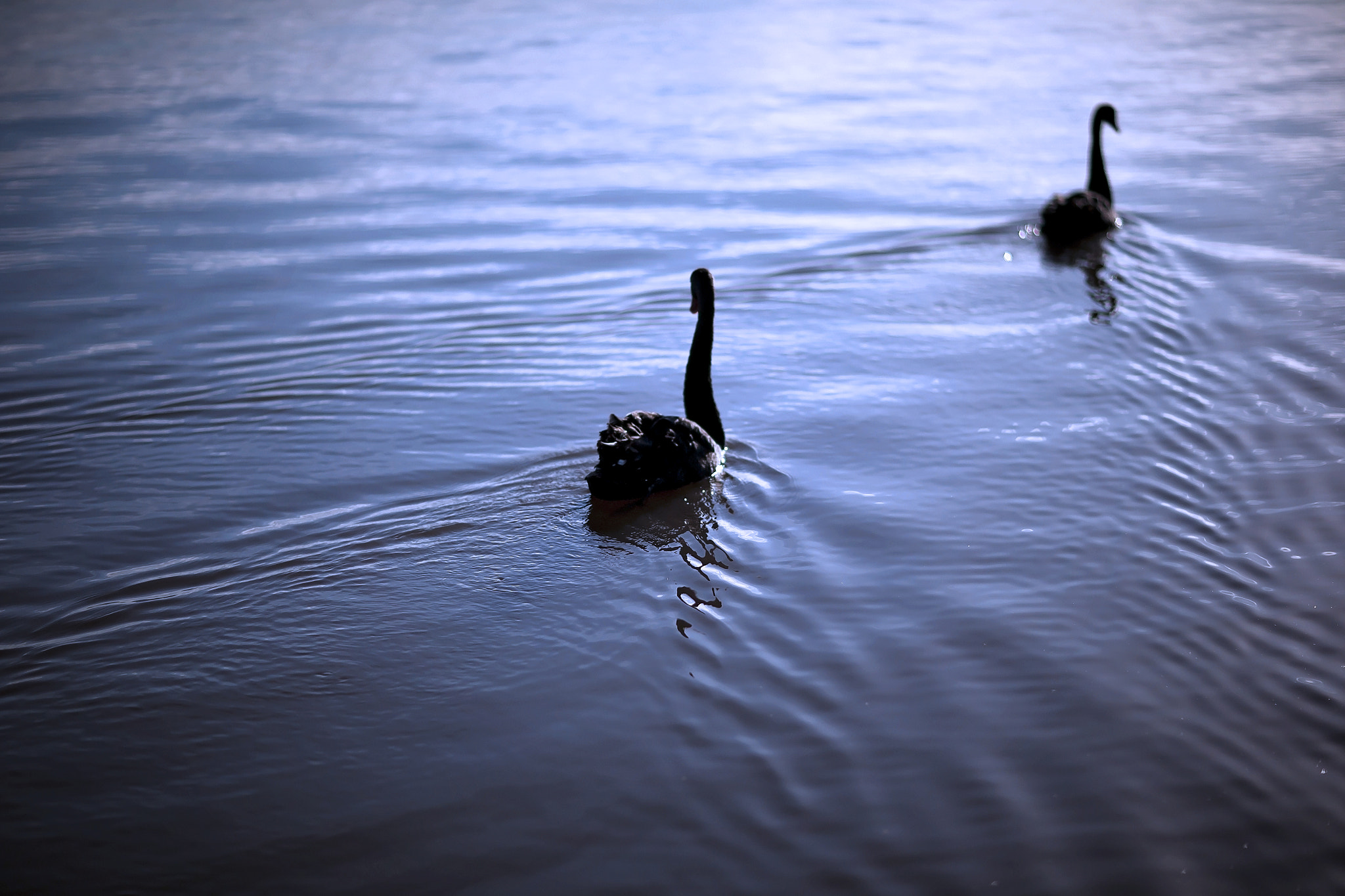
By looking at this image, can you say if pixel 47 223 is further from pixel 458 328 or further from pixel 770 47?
pixel 770 47

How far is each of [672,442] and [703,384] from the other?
948 millimetres

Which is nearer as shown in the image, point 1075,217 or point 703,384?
point 703,384

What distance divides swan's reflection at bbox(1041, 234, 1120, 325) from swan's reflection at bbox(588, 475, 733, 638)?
5.22m

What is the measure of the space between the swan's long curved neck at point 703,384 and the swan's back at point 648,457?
0.31m

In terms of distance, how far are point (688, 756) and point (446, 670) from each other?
1.39 m

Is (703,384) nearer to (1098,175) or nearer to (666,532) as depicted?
(666,532)

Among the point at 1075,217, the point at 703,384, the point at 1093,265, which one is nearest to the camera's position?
the point at 703,384

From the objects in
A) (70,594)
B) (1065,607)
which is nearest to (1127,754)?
(1065,607)

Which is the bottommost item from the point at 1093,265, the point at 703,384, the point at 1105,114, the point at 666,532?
the point at 666,532

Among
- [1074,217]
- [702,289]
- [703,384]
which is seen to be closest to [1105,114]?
[1074,217]

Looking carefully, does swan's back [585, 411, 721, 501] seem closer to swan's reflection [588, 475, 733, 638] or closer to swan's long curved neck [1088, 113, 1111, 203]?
swan's reflection [588, 475, 733, 638]

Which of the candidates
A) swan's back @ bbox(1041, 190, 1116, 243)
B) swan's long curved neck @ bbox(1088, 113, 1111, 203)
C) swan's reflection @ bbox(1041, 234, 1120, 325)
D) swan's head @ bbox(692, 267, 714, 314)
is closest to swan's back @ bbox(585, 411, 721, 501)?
swan's head @ bbox(692, 267, 714, 314)

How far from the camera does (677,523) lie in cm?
716

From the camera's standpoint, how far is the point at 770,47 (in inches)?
→ 1093
